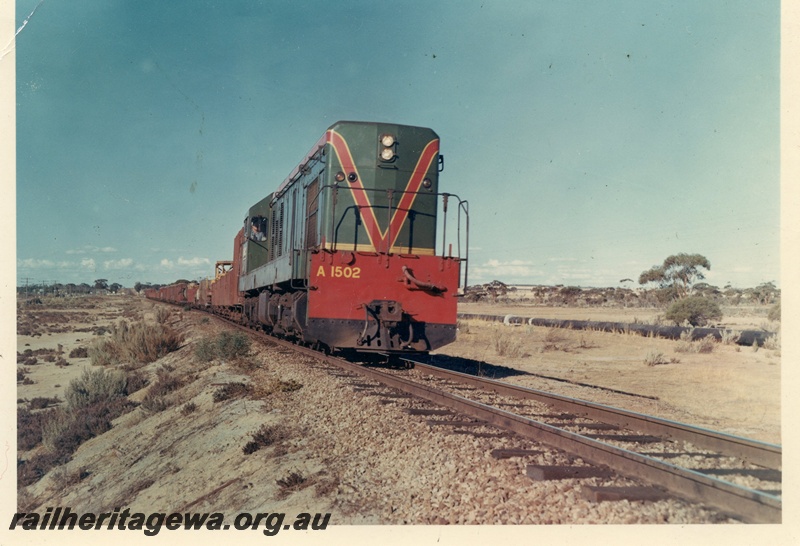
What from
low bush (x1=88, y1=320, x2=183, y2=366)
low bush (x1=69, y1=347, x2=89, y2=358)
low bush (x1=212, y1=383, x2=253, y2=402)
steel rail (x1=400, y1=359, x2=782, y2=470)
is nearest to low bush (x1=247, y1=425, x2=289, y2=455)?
low bush (x1=212, y1=383, x2=253, y2=402)

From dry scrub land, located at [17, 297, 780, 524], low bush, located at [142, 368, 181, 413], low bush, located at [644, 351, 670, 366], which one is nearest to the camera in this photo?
dry scrub land, located at [17, 297, 780, 524]

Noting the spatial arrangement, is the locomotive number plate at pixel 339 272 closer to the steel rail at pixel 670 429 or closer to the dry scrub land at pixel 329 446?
the dry scrub land at pixel 329 446

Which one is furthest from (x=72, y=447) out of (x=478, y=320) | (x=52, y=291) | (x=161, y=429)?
(x=52, y=291)

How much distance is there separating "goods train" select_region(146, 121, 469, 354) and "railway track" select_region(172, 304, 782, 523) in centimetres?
129

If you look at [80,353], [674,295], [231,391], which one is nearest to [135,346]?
[80,353]

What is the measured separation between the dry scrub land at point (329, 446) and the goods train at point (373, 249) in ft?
3.43

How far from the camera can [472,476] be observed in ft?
13.5

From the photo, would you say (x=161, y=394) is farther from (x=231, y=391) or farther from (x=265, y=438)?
(x=265, y=438)

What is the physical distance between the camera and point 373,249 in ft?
31.9

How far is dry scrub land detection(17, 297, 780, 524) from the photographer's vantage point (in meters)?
3.70

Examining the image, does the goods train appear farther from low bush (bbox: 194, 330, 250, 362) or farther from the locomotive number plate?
low bush (bbox: 194, 330, 250, 362)

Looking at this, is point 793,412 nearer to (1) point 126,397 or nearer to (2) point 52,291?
(1) point 126,397

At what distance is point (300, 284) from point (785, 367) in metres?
7.52

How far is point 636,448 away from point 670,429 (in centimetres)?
58
